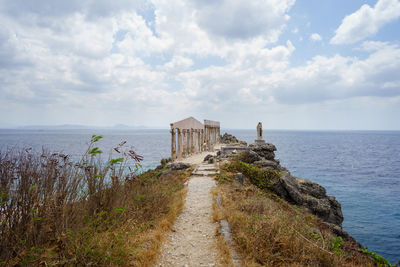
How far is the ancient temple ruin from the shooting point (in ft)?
61.9

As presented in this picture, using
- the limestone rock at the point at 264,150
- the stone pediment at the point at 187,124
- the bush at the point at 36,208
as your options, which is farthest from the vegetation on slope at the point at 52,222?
the limestone rock at the point at 264,150

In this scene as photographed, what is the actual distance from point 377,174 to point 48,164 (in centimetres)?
3964

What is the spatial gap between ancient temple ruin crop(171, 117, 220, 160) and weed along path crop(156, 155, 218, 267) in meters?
9.14

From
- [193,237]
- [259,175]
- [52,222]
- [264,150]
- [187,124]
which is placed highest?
[187,124]

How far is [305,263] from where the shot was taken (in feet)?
15.4

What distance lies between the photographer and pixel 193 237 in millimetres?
6145

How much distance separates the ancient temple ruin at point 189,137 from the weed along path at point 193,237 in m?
9.14

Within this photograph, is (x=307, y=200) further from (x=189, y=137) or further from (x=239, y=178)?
(x=189, y=137)

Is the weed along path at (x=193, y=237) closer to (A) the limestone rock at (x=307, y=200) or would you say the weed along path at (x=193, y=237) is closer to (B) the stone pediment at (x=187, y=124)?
(A) the limestone rock at (x=307, y=200)

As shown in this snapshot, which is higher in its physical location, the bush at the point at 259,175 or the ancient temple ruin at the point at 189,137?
the ancient temple ruin at the point at 189,137

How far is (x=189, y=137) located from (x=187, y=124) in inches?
61.7

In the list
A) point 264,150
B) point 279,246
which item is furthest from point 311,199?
point 264,150

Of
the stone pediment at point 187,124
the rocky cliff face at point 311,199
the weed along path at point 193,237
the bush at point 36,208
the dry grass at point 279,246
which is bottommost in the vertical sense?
the rocky cliff face at point 311,199

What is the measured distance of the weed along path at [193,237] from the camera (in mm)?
5020
